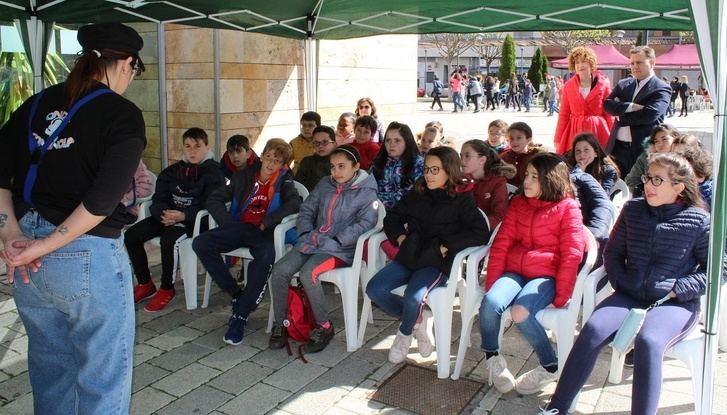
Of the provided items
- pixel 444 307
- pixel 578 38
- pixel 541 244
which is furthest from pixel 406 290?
pixel 578 38

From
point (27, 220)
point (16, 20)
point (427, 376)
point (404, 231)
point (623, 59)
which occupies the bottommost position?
point (427, 376)

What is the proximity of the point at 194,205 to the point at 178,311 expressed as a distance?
820 millimetres

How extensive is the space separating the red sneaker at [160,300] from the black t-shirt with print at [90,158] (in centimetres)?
266

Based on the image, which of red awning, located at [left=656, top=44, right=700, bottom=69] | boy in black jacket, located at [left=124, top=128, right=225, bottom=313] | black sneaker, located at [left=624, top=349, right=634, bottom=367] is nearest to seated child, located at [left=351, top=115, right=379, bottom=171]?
boy in black jacket, located at [left=124, top=128, right=225, bottom=313]

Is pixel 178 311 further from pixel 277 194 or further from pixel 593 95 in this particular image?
pixel 593 95

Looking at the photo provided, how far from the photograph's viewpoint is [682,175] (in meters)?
3.12

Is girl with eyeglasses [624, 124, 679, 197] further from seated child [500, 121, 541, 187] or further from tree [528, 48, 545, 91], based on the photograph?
tree [528, 48, 545, 91]

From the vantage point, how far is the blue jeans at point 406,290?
365 centimetres

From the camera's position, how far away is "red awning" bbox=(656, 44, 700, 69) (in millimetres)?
22836

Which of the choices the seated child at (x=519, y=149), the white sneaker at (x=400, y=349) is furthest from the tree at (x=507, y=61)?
the white sneaker at (x=400, y=349)

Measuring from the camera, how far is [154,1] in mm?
5141

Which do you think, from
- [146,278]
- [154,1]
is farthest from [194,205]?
[154,1]

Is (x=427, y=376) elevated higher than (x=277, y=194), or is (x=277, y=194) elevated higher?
(x=277, y=194)

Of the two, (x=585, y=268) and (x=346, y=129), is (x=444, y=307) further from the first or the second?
(x=346, y=129)
